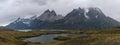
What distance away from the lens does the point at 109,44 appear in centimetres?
7731

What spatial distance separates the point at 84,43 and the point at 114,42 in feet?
75.1

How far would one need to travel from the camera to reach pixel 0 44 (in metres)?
121

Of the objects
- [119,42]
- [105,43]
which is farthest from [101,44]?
[119,42]

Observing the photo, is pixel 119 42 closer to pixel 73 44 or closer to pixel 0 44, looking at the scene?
pixel 73 44

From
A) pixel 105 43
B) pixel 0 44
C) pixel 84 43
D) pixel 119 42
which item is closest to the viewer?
pixel 119 42

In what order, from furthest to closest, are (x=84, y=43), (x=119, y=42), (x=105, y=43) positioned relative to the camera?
(x=84, y=43)
(x=105, y=43)
(x=119, y=42)

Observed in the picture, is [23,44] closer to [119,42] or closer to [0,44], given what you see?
[0,44]

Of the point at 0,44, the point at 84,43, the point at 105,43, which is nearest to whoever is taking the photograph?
the point at 105,43

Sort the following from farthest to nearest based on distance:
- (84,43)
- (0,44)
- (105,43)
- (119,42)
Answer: (0,44)
(84,43)
(105,43)
(119,42)

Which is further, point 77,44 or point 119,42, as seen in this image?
point 77,44

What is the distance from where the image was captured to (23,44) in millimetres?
126625

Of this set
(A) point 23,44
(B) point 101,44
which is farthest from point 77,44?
(A) point 23,44

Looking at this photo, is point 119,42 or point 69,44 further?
point 69,44

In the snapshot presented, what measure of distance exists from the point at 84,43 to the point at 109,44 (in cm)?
2218
